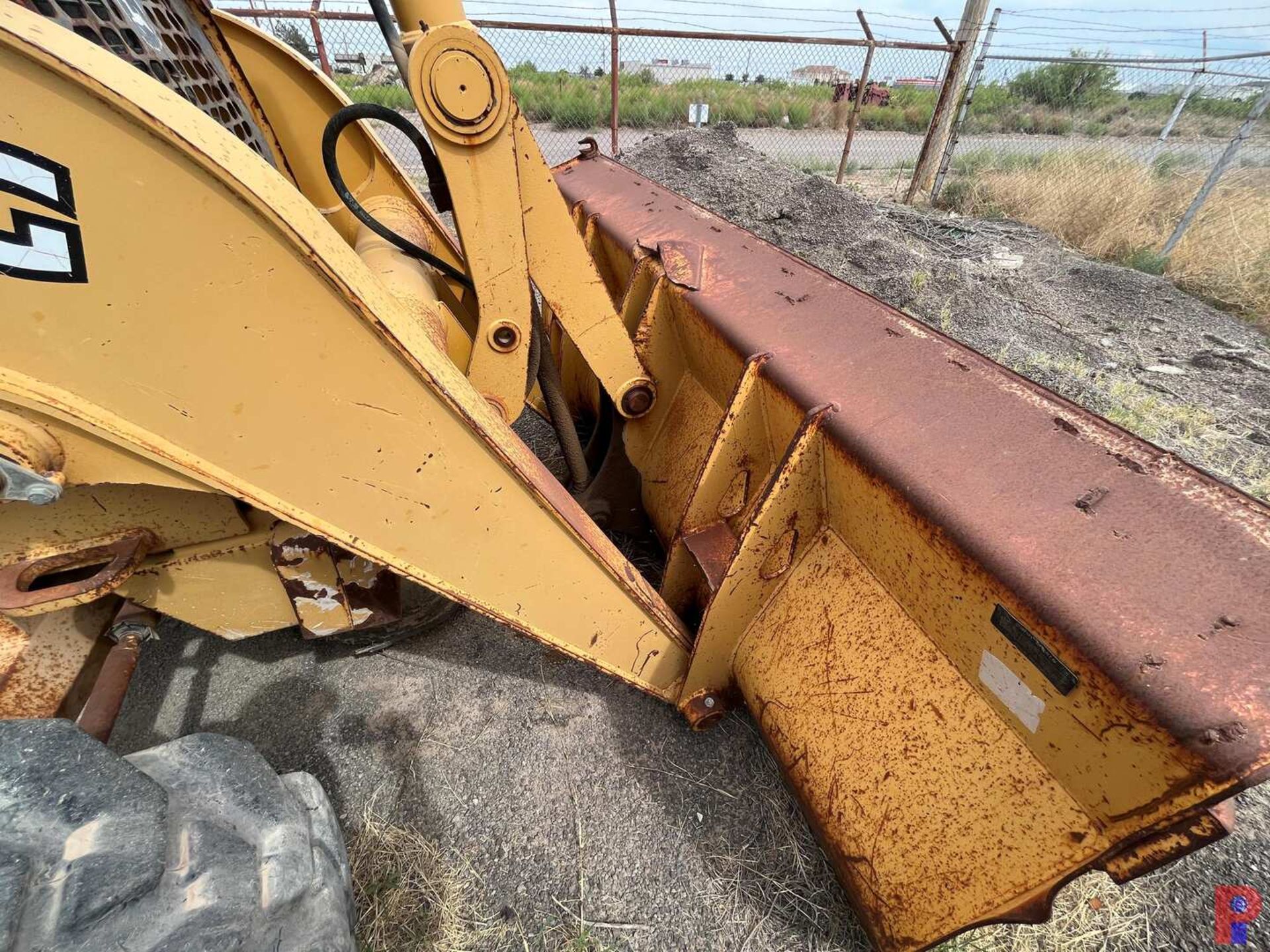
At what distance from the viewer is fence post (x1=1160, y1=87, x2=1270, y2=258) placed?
188 inches

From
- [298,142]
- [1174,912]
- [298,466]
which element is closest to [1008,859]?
[1174,912]

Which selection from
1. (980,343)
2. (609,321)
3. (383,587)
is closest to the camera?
(383,587)

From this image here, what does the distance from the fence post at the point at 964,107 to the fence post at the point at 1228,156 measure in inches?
116

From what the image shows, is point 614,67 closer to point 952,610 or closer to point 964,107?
point 964,107

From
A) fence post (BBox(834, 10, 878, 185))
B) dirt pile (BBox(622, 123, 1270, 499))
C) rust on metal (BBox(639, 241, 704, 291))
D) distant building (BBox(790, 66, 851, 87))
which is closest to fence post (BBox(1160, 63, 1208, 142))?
dirt pile (BBox(622, 123, 1270, 499))

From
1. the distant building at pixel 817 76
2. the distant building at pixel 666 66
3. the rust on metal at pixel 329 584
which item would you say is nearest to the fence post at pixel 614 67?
the distant building at pixel 666 66

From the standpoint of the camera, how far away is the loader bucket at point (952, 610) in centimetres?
80

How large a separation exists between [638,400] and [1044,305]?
4.57 metres

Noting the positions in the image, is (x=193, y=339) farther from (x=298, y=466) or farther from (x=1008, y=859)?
(x=1008, y=859)

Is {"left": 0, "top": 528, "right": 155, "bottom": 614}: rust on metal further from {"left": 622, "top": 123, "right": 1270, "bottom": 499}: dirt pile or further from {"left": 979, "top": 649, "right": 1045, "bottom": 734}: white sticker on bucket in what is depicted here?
{"left": 622, "top": 123, "right": 1270, "bottom": 499}: dirt pile

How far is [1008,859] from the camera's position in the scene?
1.04 m

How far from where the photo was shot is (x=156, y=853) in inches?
31.7

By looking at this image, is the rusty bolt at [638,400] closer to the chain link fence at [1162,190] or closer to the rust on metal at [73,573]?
the rust on metal at [73,573]

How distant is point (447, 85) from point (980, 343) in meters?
3.92
